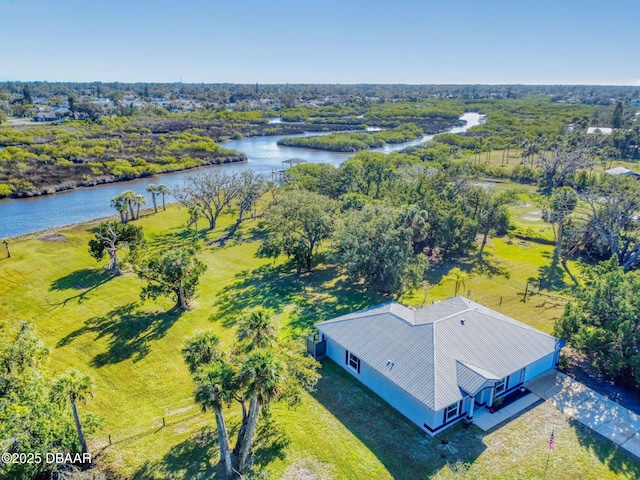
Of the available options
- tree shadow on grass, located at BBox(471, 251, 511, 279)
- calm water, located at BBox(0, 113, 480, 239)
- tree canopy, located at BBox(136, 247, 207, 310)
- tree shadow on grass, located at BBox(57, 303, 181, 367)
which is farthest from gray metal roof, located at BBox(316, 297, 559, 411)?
calm water, located at BBox(0, 113, 480, 239)

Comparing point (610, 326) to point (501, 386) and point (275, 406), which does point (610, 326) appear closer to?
point (501, 386)

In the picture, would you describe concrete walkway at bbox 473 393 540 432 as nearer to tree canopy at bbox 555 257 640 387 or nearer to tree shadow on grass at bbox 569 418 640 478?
tree shadow on grass at bbox 569 418 640 478

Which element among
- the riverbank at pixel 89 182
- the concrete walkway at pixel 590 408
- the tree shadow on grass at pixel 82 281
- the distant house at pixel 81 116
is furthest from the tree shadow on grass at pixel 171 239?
the distant house at pixel 81 116

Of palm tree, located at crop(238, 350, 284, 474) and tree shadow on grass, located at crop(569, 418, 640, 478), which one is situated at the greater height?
palm tree, located at crop(238, 350, 284, 474)

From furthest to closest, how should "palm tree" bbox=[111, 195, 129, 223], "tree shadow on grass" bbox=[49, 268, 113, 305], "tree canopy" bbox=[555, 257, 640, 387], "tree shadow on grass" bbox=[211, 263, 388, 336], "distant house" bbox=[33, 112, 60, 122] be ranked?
"distant house" bbox=[33, 112, 60, 122] → "palm tree" bbox=[111, 195, 129, 223] → "tree shadow on grass" bbox=[49, 268, 113, 305] → "tree shadow on grass" bbox=[211, 263, 388, 336] → "tree canopy" bbox=[555, 257, 640, 387]

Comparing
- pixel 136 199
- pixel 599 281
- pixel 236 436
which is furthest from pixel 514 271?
pixel 136 199

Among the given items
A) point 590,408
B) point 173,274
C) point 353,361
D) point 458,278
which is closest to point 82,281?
point 173,274
